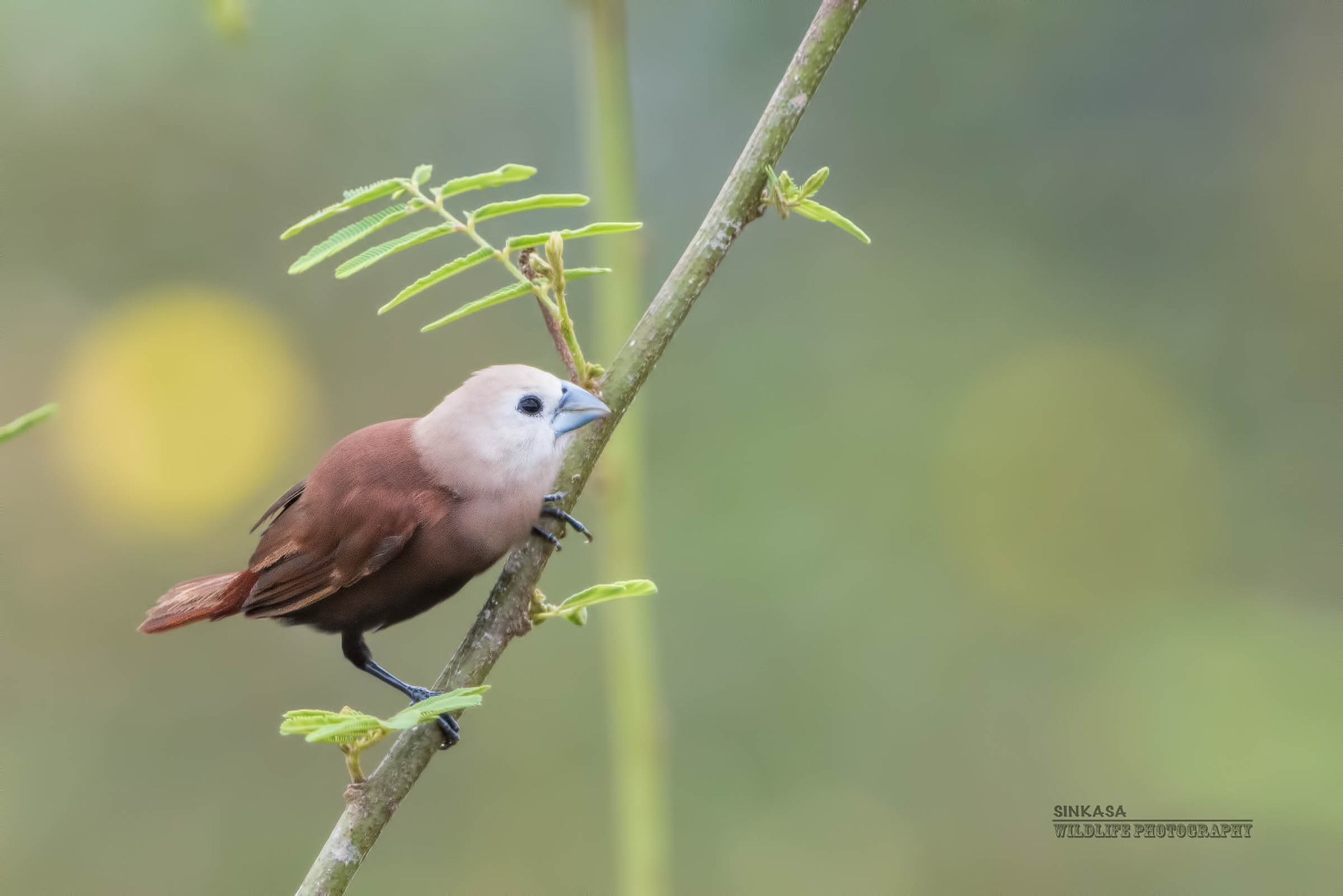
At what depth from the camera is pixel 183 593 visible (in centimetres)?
233

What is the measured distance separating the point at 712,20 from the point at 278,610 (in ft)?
12.3

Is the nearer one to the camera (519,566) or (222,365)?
(519,566)

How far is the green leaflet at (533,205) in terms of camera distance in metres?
1.64

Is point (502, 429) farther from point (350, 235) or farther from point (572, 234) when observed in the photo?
point (350, 235)

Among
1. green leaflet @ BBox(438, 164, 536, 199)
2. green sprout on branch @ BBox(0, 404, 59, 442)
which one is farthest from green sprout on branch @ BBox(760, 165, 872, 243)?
green sprout on branch @ BBox(0, 404, 59, 442)

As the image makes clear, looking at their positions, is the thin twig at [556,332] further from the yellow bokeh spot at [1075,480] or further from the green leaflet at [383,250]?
the yellow bokeh spot at [1075,480]

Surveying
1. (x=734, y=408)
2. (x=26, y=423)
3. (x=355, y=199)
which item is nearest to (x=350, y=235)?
(x=355, y=199)

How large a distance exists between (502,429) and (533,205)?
0.70 metres

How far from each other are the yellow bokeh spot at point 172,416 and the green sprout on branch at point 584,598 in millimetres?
3392

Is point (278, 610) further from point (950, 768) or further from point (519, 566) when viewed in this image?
point (950, 768)

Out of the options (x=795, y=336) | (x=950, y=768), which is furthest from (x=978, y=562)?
(x=795, y=336)

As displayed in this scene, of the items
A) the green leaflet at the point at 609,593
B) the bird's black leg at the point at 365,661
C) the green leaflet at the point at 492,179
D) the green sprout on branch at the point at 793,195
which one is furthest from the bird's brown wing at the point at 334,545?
the green sprout on branch at the point at 793,195

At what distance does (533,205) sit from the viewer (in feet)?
5.56

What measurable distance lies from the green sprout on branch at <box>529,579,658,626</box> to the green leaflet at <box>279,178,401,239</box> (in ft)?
2.12
